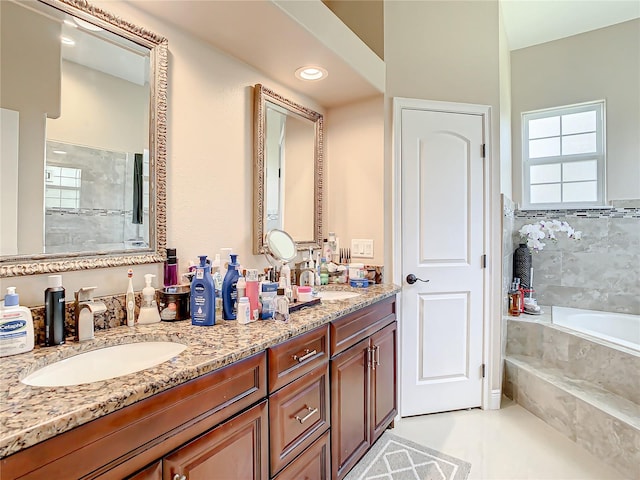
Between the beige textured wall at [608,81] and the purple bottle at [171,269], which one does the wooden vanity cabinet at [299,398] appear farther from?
the beige textured wall at [608,81]

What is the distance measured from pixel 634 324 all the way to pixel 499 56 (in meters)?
2.42

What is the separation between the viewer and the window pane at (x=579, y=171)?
332 centimetres

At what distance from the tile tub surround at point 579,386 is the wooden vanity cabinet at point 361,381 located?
1042 millimetres

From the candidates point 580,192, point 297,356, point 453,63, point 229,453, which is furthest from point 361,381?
point 580,192

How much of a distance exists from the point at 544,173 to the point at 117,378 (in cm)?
391

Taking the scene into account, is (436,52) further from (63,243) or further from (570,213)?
(63,243)

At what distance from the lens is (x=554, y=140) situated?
3.49m

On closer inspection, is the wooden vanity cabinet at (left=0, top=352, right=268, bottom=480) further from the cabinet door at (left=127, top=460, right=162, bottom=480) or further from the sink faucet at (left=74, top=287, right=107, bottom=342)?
the sink faucet at (left=74, top=287, right=107, bottom=342)

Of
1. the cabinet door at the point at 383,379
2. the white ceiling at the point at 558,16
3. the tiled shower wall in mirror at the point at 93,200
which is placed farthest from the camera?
the white ceiling at the point at 558,16

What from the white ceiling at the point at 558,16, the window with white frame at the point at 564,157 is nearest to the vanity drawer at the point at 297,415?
the window with white frame at the point at 564,157

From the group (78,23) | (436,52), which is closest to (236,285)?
(78,23)

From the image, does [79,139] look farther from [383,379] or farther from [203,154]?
[383,379]

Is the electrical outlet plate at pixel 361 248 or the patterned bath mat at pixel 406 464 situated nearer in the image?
the patterned bath mat at pixel 406 464

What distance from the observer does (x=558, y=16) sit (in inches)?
119
